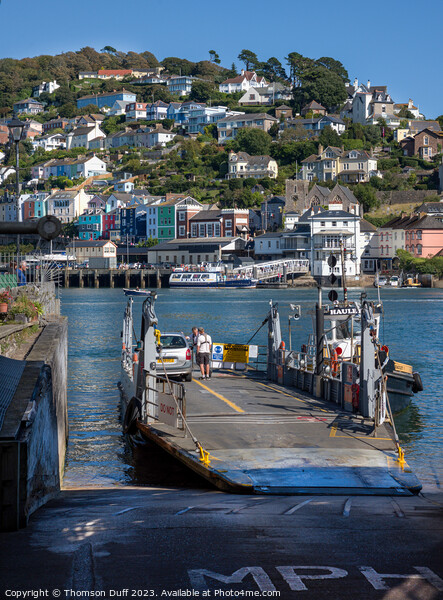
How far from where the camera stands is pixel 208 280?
467ft

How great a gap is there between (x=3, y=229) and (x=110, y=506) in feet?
21.4

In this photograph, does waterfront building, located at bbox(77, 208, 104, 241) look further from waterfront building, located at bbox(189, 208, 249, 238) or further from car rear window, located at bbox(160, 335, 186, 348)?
car rear window, located at bbox(160, 335, 186, 348)

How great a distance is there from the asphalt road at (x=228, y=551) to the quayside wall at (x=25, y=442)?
1.08 feet

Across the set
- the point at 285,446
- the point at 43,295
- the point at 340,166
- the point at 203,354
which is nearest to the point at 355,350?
the point at 203,354

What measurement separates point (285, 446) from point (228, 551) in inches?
316

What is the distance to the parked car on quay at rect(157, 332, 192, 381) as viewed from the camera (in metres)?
26.1

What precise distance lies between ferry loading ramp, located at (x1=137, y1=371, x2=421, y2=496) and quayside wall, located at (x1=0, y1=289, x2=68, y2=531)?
3124 mm

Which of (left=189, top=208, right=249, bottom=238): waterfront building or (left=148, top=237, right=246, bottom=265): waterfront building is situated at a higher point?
(left=189, top=208, right=249, bottom=238): waterfront building

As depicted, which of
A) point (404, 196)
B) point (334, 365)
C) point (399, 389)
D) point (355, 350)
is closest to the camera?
point (334, 365)

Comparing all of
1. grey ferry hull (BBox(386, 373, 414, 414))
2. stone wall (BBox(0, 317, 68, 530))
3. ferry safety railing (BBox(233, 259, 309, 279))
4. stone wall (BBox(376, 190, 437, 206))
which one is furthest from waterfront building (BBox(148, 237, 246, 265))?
stone wall (BBox(0, 317, 68, 530))

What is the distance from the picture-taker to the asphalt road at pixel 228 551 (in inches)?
343

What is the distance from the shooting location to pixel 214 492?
600 inches

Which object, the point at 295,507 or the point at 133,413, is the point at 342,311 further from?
the point at 295,507

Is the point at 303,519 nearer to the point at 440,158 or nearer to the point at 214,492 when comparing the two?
the point at 214,492
